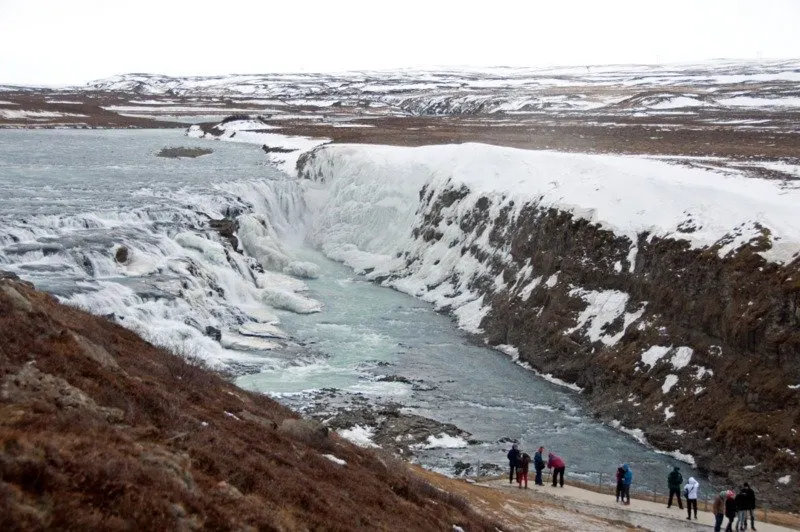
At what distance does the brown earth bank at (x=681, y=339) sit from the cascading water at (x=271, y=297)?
1.66m

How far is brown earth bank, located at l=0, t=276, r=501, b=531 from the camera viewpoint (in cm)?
730

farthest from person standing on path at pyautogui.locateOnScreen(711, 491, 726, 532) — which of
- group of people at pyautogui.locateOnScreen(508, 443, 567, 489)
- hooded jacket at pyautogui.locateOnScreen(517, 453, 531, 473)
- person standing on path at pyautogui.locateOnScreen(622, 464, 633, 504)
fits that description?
hooded jacket at pyautogui.locateOnScreen(517, 453, 531, 473)

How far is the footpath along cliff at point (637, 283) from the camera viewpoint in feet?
85.4

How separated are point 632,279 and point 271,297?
19276mm

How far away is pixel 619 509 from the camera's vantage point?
20922 mm

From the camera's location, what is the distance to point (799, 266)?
89.9 ft

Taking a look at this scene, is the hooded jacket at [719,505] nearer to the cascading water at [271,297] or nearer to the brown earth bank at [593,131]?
the cascading water at [271,297]

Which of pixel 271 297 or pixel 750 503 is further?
pixel 271 297

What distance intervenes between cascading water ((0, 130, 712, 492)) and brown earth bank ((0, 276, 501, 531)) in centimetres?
959

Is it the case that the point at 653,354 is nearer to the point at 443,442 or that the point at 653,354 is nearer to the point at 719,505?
the point at 443,442

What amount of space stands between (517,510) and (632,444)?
9.68m

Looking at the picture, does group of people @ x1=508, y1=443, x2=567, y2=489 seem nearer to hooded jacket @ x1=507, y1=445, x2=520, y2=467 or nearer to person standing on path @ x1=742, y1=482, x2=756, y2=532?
hooded jacket @ x1=507, y1=445, x2=520, y2=467

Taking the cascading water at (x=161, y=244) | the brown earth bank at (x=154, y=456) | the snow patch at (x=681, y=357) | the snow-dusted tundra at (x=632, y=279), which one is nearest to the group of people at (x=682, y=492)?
the snow-dusted tundra at (x=632, y=279)

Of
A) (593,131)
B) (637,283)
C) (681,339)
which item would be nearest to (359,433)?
(681,339)
